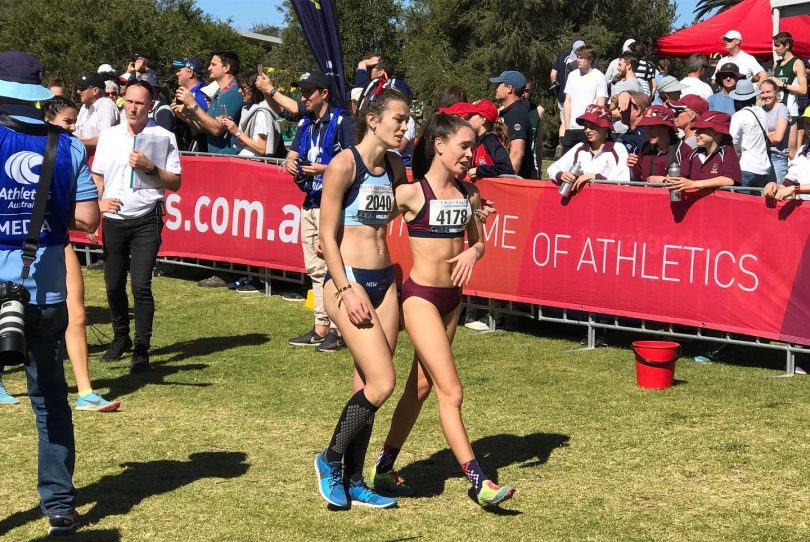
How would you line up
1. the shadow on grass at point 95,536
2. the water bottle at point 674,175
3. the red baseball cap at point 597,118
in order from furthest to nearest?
the red baseball cap at point 597,118
the water bottle at point 674,175
the shadow on grass at point 95,536

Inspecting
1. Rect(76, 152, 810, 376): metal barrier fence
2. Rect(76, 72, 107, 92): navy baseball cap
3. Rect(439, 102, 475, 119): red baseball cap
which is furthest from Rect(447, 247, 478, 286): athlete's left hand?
Rect(76, 72, 107, 92): navy baseball cap

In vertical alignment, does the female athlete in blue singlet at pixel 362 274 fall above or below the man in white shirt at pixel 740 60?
below

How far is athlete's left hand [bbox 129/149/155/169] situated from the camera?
30.5 ft

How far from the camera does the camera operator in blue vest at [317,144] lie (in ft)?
33.9

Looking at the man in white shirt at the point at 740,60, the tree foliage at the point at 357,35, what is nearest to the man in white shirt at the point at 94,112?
the man in white shirt at the point at 740,60

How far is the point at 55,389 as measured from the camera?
581 cm

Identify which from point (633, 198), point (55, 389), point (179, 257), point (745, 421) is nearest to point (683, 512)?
point (745, 421)

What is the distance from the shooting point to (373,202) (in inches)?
247

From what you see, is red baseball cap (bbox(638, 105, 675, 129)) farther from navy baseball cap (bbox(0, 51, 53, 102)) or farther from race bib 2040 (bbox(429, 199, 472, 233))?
navy baseball cap (bbox(0, 51, 53, 102))

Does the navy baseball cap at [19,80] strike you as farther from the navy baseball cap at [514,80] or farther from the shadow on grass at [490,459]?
the navy baseball cap at [514,80]

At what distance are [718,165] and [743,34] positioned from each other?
471 inches

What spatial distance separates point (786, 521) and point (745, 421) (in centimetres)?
210

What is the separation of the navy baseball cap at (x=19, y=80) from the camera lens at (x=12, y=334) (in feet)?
3.54

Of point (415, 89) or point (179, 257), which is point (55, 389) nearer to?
point (179, 257)
